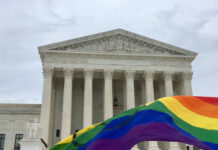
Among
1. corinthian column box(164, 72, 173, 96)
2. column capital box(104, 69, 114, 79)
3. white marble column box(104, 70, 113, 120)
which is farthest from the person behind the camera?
corinthian column box(164, 72, 173, 96)

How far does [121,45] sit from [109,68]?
3849mm

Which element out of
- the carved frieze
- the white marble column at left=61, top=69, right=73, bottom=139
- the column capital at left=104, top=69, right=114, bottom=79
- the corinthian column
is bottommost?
the white marble column at left=61, top=69, right=73, bottom=139

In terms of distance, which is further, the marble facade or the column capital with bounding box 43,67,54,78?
the column capital with bounding box 43,67,54,78

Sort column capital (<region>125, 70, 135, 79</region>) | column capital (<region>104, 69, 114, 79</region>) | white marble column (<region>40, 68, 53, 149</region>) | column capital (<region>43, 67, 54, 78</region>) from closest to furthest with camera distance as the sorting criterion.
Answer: white marble column (<region>40, 68, 53, 149</region>) < column capital (<region>43, 67, 54, 78</region>) < column capital (<region>104, 69, 114, 79</region>) < column capital (<region>125, 70, 135, 79</region>)

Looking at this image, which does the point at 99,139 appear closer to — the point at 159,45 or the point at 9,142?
the point at 159,45

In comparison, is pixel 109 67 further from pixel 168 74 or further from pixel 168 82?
pixel 168 82

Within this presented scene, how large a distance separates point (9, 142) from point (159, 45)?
88.1ft

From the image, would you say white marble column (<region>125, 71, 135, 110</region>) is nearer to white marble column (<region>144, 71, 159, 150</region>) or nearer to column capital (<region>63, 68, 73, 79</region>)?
white marble column (<region>144, 71, 159, 150</region>)

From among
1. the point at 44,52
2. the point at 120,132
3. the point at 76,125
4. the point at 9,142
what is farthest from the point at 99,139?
the point at 9,142

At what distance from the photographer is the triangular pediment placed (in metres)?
38.8

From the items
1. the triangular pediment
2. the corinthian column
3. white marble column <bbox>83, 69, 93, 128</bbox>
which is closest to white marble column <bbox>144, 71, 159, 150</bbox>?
the corinthian column

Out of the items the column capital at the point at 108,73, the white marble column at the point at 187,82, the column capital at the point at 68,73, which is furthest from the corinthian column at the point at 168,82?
the column capital at the point at 68,73

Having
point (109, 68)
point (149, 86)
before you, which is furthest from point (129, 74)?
point (149, 86)

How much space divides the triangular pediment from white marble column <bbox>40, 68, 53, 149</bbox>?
4.50 m
